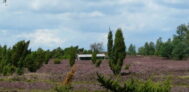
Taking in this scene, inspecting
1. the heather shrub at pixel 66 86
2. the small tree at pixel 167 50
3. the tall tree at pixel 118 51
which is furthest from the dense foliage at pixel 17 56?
the small tree at pixel 167 50

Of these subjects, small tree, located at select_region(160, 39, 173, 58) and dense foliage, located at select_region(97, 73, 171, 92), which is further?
small tree, located at select_region(160, 39, 173, 58)

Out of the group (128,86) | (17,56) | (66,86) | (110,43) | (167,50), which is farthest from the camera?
(167,50)

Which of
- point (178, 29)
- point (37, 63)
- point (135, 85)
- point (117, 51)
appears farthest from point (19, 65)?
point (178, 29)

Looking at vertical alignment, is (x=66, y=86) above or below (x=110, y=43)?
below

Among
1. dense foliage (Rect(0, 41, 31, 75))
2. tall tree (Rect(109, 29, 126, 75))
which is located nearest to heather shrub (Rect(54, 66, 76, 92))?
dense foliage (Rect(0, 41, 31, 75))

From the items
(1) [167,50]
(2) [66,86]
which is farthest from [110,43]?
(1) [167,50]

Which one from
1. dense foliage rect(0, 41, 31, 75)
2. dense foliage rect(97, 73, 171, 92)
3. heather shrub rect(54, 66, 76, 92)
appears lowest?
heather shrub rect(54, 66, 76, 92)

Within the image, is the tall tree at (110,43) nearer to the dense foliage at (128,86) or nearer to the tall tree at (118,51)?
the tall tree at (118,51)

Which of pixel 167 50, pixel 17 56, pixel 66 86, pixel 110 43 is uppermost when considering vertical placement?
pixel 110 43

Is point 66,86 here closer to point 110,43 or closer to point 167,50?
point 110,43

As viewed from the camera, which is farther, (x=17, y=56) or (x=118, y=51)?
(x=17, y=56)

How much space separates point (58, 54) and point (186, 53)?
3279 cm

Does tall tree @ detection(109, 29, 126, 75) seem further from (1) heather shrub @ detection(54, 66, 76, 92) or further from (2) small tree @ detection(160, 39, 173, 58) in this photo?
(2) small tree @ detection(160, 39, 173, 58)

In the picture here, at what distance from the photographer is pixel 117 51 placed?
176ft
